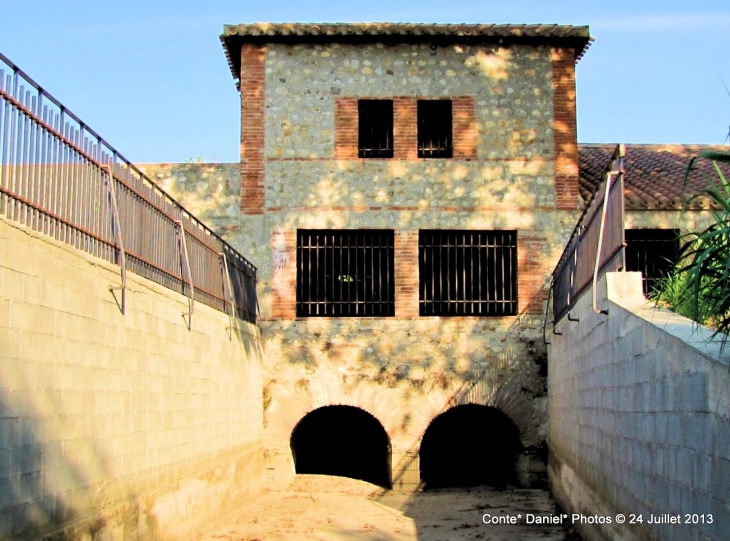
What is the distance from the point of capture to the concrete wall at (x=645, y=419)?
546cm

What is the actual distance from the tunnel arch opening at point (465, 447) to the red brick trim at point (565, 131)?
480 cm

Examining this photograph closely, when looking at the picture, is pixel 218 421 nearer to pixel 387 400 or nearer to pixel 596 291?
pixel 387 400

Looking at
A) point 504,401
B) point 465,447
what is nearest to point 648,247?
point 504,401

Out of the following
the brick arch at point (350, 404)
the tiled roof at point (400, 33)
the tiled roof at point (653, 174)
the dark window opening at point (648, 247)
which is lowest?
the brick arch at point (350, 404)

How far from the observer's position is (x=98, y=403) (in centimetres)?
839

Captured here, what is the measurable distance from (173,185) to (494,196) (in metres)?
6.24

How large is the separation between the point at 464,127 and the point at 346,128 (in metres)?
2.31

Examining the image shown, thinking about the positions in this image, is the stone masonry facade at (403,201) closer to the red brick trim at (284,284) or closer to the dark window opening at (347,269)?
the red brick trim at (284,284)

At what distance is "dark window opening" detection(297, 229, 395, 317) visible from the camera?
59.9 feet

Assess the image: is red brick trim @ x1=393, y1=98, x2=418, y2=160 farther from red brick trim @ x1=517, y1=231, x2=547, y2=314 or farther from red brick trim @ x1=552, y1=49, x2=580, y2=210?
red brick trim @ x1=552, y1=49, x2=580, y2=210

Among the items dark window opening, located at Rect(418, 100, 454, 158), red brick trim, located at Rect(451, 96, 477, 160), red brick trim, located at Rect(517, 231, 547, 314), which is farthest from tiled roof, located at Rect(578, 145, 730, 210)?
dark window opening, located at Rect(418, 100, 454, 158)

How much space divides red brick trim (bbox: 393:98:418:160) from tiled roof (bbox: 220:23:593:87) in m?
1.49

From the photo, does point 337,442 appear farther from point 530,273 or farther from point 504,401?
point 530,273

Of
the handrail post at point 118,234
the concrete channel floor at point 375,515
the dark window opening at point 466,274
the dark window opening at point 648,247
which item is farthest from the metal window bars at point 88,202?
the dark window opening at point 648,247
